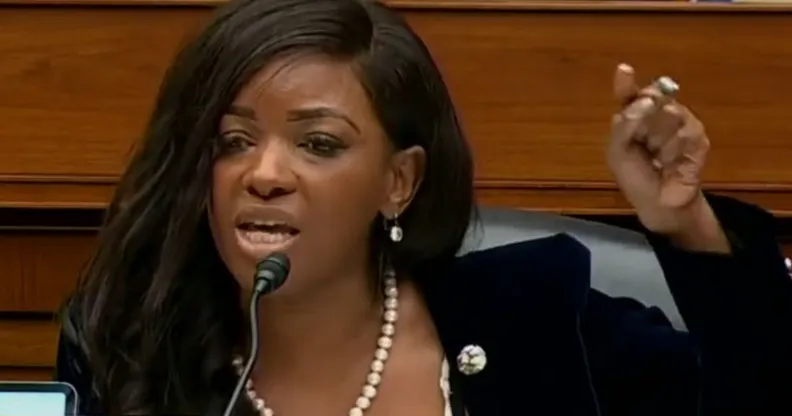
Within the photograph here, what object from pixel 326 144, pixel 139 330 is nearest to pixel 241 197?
pixel 326 144

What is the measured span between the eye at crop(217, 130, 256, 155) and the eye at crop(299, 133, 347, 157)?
4cm

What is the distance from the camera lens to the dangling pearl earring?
3.81 ft

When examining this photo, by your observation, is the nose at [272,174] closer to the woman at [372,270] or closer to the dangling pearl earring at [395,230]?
the woman at [372,270]

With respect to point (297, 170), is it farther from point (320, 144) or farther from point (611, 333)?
point (611, 333)

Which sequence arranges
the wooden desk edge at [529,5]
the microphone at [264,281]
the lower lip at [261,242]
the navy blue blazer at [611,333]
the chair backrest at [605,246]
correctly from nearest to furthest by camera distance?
the microphone at [264,281]
the lower lip at [261,242]
the navy blue blazer at [611,333]
the chair backrest at [605,246]
the wooden desk edge at [529,5]

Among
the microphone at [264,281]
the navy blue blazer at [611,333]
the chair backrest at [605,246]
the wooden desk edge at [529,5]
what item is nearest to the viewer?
the microphone at [264,281]

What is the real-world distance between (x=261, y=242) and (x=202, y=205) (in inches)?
4.4

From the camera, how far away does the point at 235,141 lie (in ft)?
3.47

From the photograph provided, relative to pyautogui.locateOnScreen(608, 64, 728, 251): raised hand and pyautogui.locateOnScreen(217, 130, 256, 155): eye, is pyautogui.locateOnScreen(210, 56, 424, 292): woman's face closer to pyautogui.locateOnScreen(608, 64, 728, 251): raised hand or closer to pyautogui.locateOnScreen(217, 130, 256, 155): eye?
pyautogui.locateOnScreen(217, 130, 256, 155): eye

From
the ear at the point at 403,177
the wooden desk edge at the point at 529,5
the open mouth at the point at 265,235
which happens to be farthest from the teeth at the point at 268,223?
the wooden desk edge at the point at 529,5

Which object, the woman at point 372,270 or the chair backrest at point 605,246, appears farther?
the chair backrest at point 605,246

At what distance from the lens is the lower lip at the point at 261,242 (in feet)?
3.31

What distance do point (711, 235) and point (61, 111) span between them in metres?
0.94

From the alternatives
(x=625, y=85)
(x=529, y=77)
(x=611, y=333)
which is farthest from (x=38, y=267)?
(x=625, y=85)
